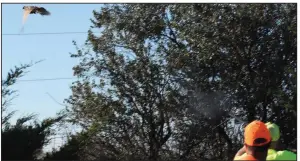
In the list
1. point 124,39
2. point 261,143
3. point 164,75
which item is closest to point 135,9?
point 124,39

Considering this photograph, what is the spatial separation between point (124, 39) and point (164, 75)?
1.03 metres

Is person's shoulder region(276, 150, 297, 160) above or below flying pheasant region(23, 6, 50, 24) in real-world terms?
below

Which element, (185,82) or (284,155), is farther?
(185,82)

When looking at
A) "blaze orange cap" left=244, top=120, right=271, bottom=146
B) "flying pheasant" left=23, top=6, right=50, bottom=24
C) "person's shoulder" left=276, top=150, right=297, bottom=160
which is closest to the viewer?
"blaze orange cap" left=244, top=120, right=271, bottom=146

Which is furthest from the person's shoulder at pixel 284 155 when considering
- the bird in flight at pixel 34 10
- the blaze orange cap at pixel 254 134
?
the bird in flight at pixel 34 10

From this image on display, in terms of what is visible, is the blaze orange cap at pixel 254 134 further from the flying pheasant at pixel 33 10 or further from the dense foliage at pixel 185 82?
the dense foliage at pixel 185 82

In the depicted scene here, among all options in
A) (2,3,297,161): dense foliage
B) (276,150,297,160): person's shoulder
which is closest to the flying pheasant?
(2,3,297,161): dense foliage

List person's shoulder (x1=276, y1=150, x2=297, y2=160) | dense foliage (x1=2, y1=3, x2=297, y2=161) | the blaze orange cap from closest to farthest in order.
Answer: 1. the blaze orange cap
2. person's shoulder (x1=276, y1=150, x2=297, y2=160)
3. dense foliage (x1=2, y1=3, x2=297, y2=161)

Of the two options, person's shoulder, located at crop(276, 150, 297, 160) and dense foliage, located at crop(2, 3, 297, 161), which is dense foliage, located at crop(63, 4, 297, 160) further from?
person's shoulder, located at crop(276, 150, 297, 160)

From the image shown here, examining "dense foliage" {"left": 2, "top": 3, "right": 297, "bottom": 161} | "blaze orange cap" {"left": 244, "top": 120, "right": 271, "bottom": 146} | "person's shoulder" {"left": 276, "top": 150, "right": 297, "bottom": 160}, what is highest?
"dense foliage" {"left": 2, "top": 3, "right": 297, "bottom": 161}

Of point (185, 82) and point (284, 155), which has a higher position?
point (185, 82)

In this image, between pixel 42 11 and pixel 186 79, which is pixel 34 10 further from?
pixel 186 79

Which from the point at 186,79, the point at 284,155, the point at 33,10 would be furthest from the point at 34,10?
the point at 284,155

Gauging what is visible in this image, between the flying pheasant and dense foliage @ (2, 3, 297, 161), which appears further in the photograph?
dense foliage @ (2, 3, 297, 161)
